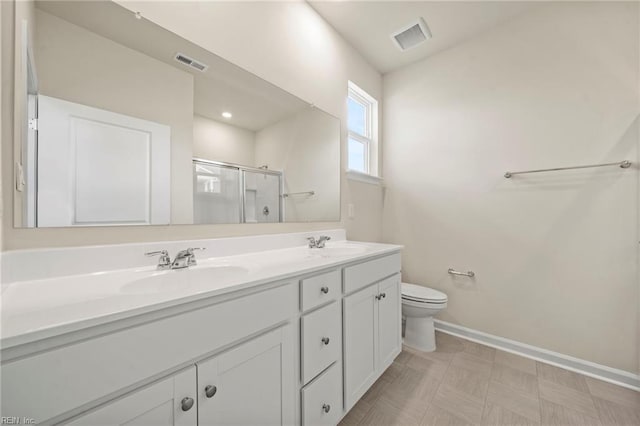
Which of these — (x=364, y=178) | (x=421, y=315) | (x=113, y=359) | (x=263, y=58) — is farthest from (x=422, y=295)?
(x=263, y=58)

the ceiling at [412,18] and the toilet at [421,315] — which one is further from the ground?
the ceiling at [412,18]

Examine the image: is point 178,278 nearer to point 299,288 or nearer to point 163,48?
point 299,288

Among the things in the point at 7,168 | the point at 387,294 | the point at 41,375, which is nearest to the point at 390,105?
the point at 387,294

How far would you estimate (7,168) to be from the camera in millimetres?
718

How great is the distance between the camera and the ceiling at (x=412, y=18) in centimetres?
176

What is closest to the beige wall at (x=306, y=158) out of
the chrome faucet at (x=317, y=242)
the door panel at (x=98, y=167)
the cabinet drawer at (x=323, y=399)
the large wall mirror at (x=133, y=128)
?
the large wall mirror at (x=133, y=128)

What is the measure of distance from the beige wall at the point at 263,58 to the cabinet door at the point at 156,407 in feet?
2.05

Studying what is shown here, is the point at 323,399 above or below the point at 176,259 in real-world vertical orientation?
below

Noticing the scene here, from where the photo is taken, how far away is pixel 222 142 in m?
1.26

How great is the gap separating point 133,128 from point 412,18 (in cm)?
211

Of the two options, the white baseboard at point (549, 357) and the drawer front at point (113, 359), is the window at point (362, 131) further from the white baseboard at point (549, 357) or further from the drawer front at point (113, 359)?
the drawer front at point (113, 359)

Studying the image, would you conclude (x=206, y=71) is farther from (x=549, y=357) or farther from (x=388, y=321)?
(x=549, y=357)

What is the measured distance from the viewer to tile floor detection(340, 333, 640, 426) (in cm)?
123

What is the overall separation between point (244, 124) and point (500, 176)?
197cm
